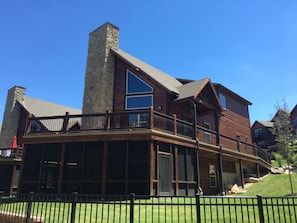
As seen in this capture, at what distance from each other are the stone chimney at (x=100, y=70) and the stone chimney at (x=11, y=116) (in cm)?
1322

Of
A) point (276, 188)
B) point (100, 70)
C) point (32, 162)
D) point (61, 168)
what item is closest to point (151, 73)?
point (100, 70)

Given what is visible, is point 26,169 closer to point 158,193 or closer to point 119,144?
point 119,144

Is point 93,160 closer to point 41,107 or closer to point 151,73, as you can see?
point 151,73

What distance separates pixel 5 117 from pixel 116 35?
16.4 metres

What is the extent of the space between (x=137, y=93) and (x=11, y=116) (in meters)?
16.8

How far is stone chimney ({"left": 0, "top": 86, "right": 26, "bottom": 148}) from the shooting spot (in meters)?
28.0

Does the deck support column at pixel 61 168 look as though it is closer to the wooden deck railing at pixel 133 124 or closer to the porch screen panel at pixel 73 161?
the porch screen panel at pixel 73 161

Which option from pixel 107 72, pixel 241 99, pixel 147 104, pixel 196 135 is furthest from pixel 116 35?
pixel 241 99

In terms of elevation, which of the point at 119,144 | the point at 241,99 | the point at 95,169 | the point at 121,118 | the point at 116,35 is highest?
the point at 116,35

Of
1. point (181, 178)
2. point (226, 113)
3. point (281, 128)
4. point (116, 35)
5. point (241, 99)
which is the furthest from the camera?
point (241, 99)

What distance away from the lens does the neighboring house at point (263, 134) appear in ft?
184

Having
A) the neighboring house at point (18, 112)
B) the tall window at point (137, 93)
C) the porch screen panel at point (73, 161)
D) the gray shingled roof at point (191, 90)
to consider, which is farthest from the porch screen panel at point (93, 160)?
the neighboring house at point (18, 112)

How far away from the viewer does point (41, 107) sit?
30797 mm

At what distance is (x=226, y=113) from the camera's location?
25516mm
